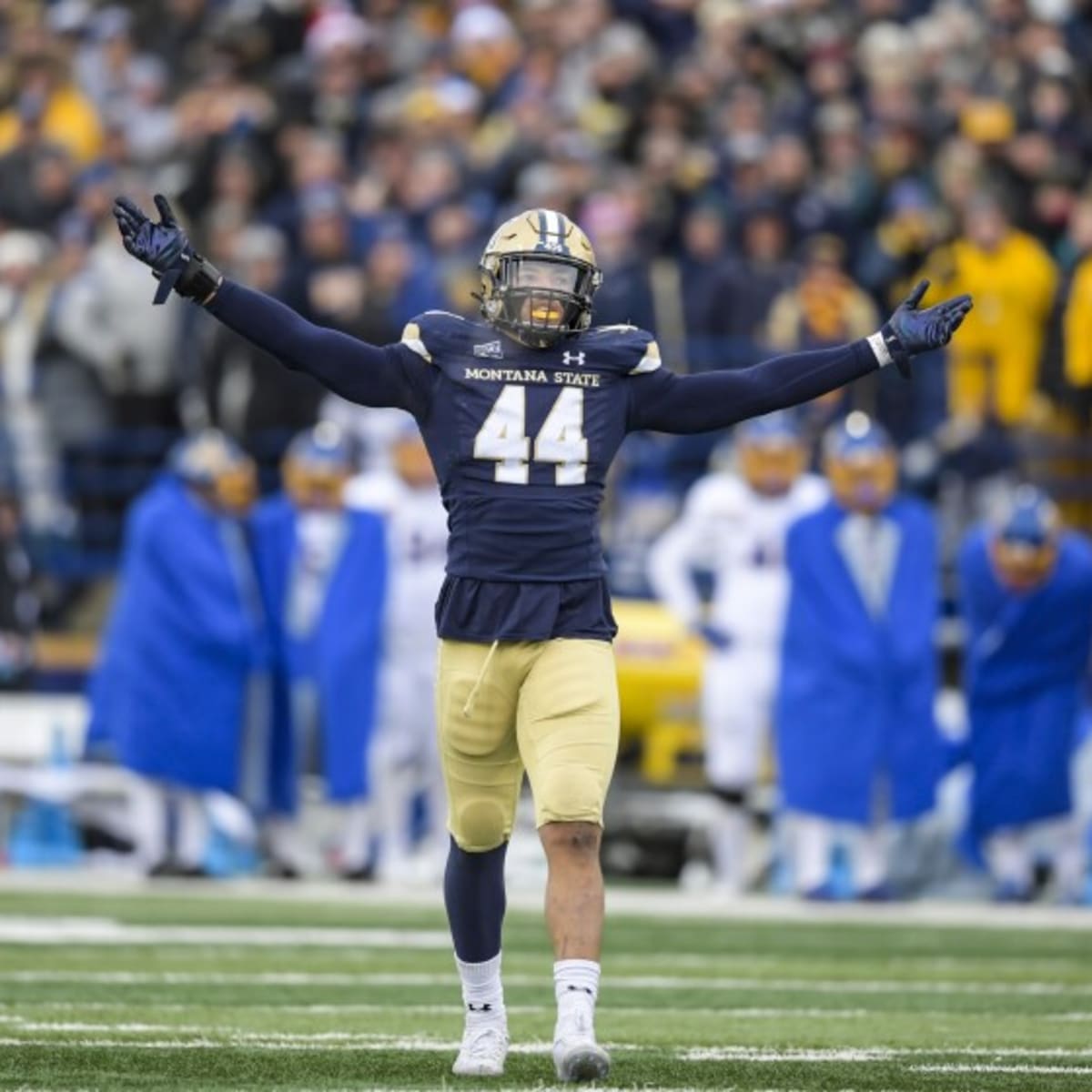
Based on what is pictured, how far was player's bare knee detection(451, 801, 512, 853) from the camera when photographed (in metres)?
7.39

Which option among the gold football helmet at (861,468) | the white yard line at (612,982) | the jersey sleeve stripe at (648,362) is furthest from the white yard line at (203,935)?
the jersey sleeve stripe at (648,362)

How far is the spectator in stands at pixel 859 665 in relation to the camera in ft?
49.2

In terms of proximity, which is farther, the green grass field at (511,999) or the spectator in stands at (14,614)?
the spectator in stands at (14,614)

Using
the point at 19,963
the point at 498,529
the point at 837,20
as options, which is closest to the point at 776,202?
the point at 837,20

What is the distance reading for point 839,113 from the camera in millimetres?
17828

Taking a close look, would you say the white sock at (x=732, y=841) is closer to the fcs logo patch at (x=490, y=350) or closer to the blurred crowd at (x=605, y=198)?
the blurred crowd at (x=605, y=198)

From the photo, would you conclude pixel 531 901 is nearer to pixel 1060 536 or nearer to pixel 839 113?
pixel 1060 536

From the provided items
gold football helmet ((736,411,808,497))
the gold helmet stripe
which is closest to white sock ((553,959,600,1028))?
the gold helmet stripe

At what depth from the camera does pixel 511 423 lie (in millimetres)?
7445

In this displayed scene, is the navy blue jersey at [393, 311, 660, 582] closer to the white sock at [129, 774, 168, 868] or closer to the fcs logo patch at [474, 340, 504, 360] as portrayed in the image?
the fcs logo patch at [474, 340, 504, 360]

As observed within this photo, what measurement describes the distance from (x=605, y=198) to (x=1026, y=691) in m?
3.82

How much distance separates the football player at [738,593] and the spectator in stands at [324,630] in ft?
4.76

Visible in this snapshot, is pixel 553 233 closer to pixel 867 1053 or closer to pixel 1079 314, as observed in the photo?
pixel 867 1053

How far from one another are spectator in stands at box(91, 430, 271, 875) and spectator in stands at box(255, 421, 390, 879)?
164mm
